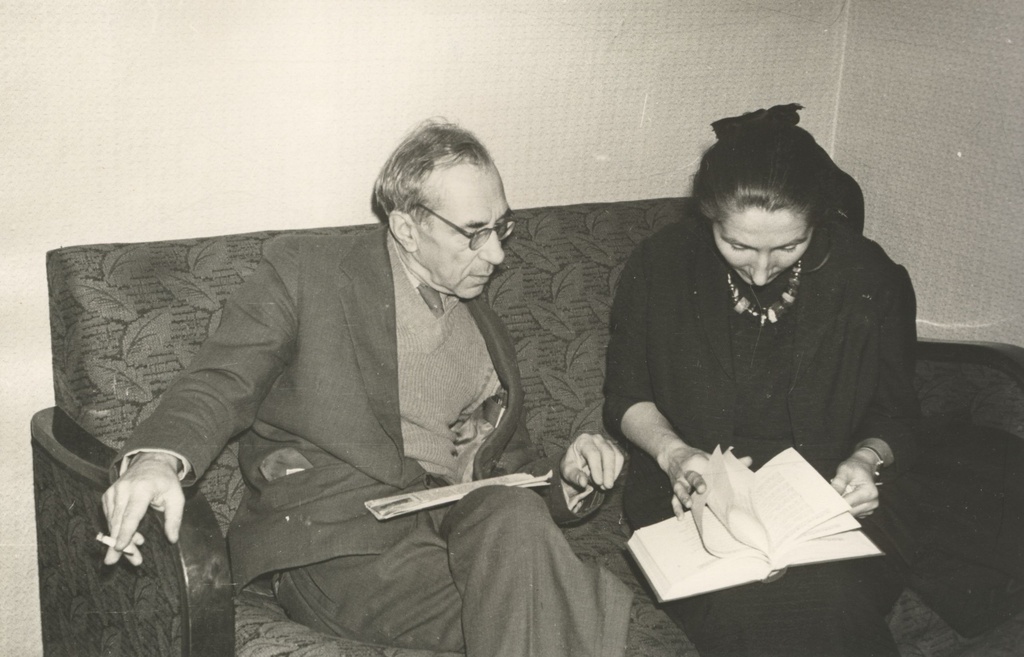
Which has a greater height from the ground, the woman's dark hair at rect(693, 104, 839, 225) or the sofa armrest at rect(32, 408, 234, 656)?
the woman's dark hair at rect(693, 104, 839, 225)

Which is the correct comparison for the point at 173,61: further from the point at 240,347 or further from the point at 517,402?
the point at 517,402

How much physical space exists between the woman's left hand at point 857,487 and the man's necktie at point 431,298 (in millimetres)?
939

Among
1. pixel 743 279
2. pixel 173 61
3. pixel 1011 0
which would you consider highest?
pixel 1011 0

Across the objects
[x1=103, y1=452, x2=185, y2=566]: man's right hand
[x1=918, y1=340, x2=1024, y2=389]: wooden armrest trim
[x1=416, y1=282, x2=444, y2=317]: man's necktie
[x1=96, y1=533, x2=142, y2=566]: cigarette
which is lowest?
[x1=96, y1=533, x2=142, y2=566]: cigarette

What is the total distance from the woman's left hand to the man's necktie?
94 cm

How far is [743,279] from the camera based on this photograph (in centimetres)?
219

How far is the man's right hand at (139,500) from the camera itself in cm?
156

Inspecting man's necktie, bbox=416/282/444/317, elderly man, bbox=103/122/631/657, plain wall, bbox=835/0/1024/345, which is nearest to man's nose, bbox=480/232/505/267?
elderly man, bbox=103/122/631/657

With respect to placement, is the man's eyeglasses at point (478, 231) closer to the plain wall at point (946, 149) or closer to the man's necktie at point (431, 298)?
the man's necktie at point (431, 298)

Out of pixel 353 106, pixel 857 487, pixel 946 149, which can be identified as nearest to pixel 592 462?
pixel 857 487

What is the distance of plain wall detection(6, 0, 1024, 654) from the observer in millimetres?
2268

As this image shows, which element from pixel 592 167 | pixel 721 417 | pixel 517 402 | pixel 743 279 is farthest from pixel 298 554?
pixel 592 167

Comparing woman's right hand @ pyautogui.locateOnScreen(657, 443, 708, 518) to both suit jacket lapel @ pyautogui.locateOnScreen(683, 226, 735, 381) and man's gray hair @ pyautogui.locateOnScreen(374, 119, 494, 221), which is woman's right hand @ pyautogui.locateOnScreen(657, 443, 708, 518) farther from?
man's gray hair @ pyautogui.locateOnScreen(374, 119, 494, 221)

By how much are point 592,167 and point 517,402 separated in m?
1.06
